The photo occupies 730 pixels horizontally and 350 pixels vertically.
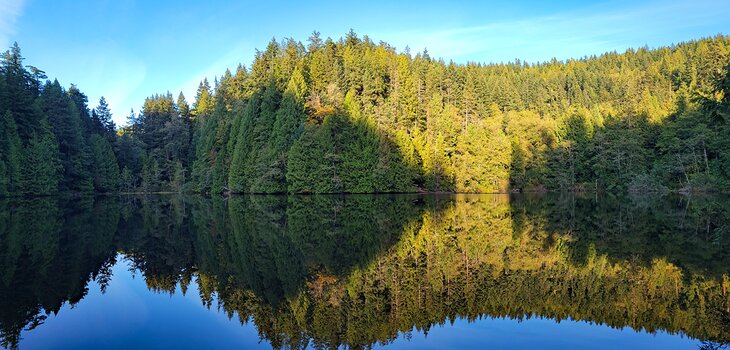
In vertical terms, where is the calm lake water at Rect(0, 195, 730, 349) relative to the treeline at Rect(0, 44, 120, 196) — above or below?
below

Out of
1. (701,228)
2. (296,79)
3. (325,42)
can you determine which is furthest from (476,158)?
(701,228)

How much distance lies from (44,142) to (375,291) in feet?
232

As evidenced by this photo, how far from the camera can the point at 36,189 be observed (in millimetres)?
62906

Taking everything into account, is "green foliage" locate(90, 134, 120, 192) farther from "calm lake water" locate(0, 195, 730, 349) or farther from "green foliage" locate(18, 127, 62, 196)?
"calm lake water" locate(0, 195, 730, 349)

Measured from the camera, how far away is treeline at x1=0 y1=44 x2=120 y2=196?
2413 inches

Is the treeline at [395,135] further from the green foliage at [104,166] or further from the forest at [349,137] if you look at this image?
the green foliage at [104,166]

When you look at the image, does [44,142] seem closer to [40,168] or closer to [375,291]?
[40,168]

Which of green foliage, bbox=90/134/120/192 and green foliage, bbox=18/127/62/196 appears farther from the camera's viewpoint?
green foliage, bbox=90/134/120/192

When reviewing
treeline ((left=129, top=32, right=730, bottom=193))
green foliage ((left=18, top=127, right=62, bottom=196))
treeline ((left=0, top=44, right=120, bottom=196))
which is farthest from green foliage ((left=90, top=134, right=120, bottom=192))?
green foliage ((left=18, top=127, right=62, bottom=196))

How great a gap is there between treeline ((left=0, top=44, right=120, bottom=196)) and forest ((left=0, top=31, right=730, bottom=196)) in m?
0.21

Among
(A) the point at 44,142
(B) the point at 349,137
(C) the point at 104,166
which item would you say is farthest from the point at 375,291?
Result: (C) the point at 104,166

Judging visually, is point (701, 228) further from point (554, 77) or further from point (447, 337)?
point (554, 77)

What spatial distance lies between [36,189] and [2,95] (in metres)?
13.2

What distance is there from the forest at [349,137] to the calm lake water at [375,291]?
141 feet
